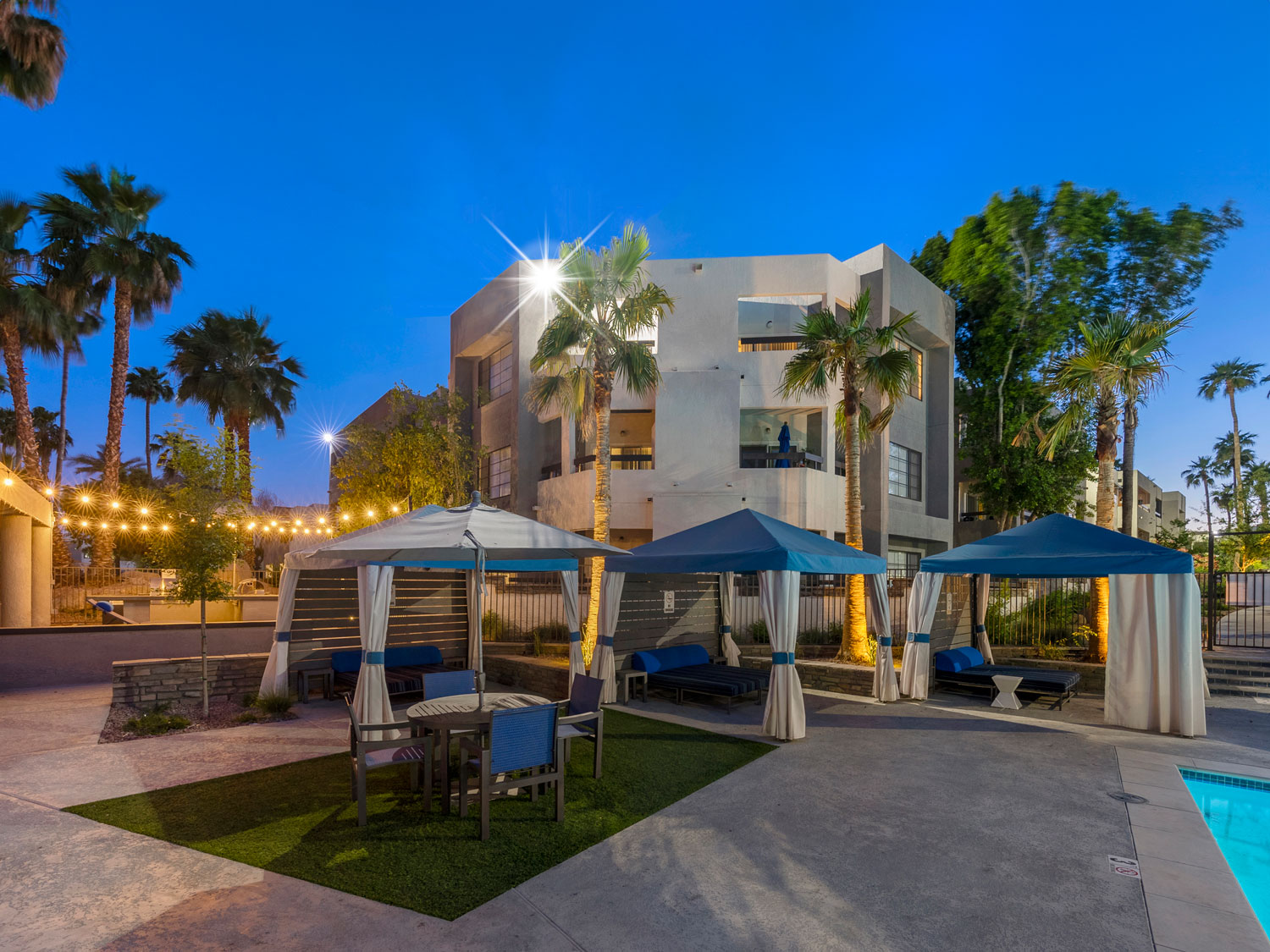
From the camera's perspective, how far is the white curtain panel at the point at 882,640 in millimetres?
11227

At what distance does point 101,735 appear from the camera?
8664 mm

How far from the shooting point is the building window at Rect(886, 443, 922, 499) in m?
23.4

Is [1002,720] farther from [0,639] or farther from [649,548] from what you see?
[0,639]

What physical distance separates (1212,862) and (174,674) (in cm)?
1251

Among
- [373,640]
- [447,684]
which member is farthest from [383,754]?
[373,640]

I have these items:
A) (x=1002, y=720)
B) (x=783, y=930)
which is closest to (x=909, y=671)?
(x=1002, y=720)

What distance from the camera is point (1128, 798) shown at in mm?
6707

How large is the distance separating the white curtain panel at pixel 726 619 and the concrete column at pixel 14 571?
619 inches

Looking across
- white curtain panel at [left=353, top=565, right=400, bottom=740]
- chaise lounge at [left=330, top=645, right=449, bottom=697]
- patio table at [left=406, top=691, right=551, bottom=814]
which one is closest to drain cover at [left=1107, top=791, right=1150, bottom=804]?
patio table at [left=406, top=691, right=551, bottom=814]

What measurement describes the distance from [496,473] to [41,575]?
13788 mm

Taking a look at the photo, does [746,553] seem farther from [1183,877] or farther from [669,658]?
[1183,877]

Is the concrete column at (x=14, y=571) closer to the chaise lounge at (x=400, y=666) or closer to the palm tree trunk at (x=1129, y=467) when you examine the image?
the chaise lounge at (x=400, y=666)

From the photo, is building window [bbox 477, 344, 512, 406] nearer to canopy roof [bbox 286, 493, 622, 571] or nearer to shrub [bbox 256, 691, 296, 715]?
shrub [bbox 256, 691, 296, 715]

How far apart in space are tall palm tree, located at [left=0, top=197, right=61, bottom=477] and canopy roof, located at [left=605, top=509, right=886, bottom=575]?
1825 cm
